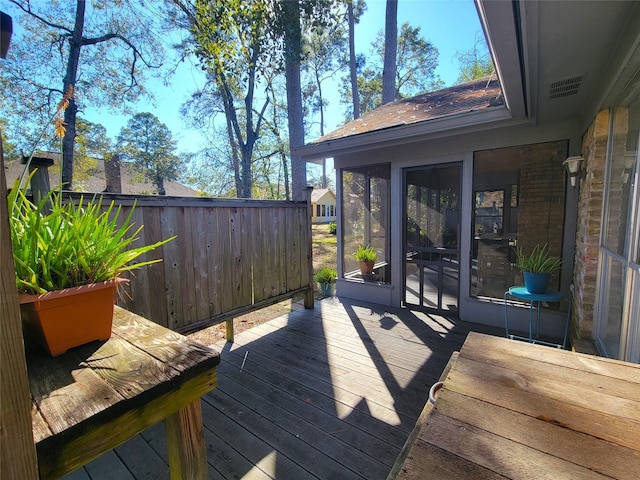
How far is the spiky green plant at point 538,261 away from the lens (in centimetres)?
299

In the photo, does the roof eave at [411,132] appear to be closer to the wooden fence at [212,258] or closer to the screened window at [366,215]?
the screened window at [366,215]

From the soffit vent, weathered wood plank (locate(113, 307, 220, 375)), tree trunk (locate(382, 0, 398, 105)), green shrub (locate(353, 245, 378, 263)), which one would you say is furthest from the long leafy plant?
tree trunk (locate(382, 0, 398, 105))

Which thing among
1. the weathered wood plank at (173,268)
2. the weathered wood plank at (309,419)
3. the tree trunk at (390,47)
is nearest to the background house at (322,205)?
the tree trunk at (390,47)

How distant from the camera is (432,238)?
4.08 metres

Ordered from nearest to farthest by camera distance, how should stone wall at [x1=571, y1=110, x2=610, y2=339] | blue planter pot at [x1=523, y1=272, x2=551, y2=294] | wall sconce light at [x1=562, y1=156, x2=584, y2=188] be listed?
stone wall at [x1=571, y1=110, x2=610, y2=339] < wall sconce light at [x1=562, y1=156, x2=584, y2=188] < blue planter pot at [x1=523, y1=272, x2=551, y2=294]

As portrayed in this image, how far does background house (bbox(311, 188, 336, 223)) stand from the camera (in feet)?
89.5

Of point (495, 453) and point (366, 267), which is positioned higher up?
point (495, 453)

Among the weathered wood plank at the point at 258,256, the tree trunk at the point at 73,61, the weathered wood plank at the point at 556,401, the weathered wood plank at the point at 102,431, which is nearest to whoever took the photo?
the weathered wood plank at the point at 102,431

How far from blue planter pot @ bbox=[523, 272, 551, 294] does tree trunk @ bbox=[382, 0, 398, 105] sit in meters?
7.97

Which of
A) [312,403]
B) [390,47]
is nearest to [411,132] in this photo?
[312,403]

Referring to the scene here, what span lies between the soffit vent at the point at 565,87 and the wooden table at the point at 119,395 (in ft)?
9.44

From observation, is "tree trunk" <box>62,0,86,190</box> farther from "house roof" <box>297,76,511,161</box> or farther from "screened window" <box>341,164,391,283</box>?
"screened window" <box>341,164,391,283</box>

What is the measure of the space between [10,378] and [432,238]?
4133 millimetres

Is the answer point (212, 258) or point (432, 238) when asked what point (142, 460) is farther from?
point (432, 238)
